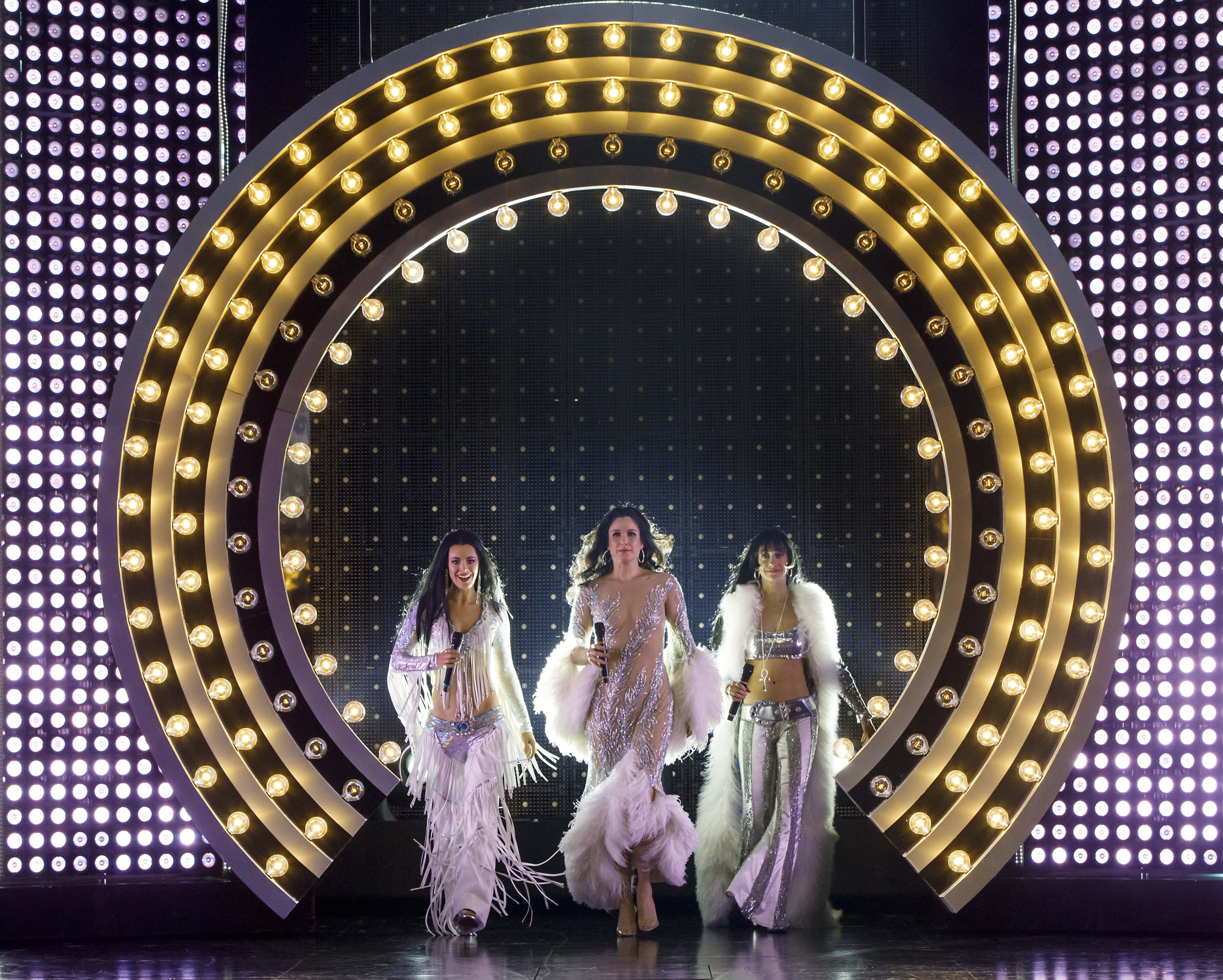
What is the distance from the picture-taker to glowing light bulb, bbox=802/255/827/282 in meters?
5.92

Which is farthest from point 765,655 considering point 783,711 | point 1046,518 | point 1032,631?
point 1046,518

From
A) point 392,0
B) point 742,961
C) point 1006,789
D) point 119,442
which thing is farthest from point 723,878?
point 392,0

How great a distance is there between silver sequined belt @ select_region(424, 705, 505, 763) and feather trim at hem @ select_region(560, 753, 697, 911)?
0.61m

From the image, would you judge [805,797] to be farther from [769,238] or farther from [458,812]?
[769,238]

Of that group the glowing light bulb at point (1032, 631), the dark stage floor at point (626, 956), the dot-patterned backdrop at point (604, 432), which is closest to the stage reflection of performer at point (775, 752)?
the dark stage floor at point (626, 956)

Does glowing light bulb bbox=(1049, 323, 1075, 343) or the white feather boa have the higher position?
glowing light bulb bbox=(1049, 323, 1075, 343)

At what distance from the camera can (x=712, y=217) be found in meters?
5.95

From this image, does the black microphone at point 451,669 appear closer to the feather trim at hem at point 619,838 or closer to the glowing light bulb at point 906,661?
the feather trim at hem at point 619,838

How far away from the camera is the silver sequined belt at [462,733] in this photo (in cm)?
571

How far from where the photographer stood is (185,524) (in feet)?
18.4

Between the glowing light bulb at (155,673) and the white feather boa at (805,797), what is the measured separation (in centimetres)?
279

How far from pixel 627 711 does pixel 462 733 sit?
33.1 inches

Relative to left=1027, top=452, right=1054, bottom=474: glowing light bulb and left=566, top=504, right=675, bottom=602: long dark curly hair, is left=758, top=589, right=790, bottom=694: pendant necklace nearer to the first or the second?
left=566, top=504, right=675, bottom=602: long dark curly hair

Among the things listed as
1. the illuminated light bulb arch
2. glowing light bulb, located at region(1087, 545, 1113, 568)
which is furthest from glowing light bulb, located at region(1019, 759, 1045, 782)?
glowing light bulb, located at region(1087, 545, 1113, 568)
